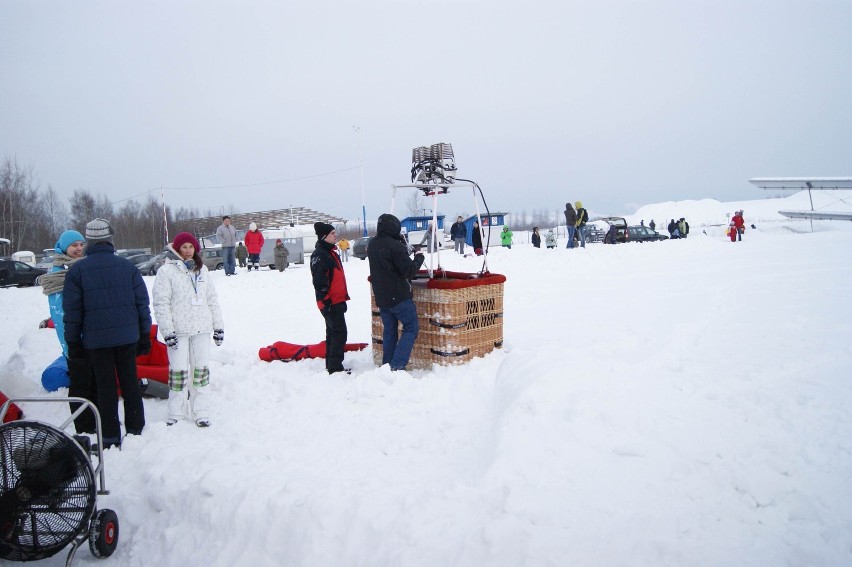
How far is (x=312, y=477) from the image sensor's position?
12.3ft

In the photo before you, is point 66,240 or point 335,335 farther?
point 335,335

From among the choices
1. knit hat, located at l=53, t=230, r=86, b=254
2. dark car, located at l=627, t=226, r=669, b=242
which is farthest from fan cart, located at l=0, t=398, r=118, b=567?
dark car, located at l=627, t=226, r=669, b=242

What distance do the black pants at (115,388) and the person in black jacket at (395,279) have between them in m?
2.53

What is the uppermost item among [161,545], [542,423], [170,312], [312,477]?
[170,312]

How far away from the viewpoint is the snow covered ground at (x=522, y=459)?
2.79 meters

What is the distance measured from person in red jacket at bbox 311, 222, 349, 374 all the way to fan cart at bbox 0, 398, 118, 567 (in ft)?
10.9

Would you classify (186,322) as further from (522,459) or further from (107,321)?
(522,459)

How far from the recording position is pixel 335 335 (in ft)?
21.1

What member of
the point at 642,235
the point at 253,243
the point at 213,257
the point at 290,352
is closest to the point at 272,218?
the point at 213,257

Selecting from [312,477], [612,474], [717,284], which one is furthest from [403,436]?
[717,284]

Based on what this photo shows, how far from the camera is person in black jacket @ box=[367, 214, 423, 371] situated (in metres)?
6.06

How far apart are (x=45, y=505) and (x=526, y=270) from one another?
1372 cm

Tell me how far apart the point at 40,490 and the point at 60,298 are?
322 centimetres

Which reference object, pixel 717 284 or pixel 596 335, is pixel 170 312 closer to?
pixel 596 335
